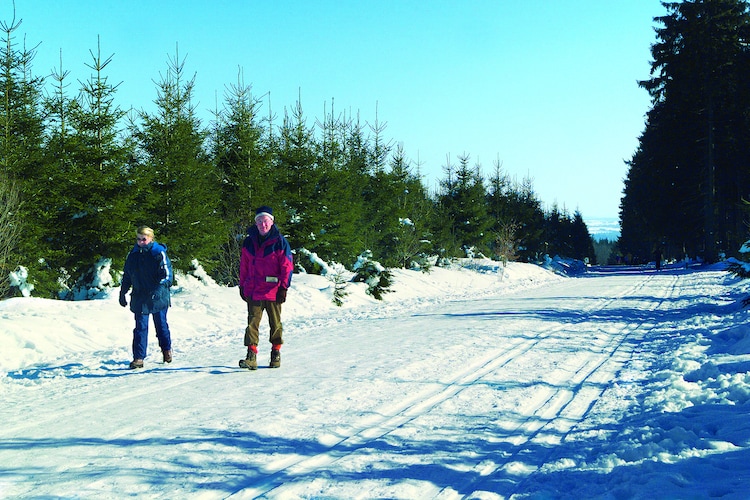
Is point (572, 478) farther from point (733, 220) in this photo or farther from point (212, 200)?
point (733, 220)

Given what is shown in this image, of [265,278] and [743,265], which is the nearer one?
[265,278]

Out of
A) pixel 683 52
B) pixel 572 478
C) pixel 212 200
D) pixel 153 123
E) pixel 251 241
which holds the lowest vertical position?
pixel 572 478

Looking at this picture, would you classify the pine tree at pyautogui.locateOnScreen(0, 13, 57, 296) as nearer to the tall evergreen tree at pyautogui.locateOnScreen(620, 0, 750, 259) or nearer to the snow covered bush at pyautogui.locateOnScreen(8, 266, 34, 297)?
the snow covered bush at pyautogui.locateOnScreen(8, 266, 34, 297)

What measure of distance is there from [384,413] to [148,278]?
4314 millimetres

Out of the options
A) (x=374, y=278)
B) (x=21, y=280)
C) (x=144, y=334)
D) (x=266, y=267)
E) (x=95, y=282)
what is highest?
(x=266, y=267)

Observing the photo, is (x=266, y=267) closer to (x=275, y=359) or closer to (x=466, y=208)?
(x=275, y=359)

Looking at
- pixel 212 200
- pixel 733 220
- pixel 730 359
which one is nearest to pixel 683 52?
pixel 733 220

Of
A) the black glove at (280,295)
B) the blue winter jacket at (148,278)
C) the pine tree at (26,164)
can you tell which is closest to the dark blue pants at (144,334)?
the blue winter jacket at (148,278)

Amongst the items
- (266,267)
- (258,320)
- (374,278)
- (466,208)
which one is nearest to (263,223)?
(266,267)

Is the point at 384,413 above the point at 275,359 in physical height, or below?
below

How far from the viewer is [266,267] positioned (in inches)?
292

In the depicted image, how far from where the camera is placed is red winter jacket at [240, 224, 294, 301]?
7410mm

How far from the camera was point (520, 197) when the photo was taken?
173 ft

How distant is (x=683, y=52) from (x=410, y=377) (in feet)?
121
